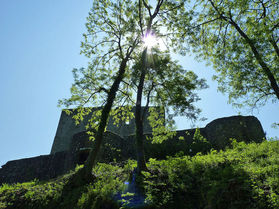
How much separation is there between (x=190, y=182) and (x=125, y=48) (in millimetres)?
7689

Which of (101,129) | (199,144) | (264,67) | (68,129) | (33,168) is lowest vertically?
(33,168)

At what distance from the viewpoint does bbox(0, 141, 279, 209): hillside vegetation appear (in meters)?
4.30

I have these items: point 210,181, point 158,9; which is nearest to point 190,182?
point 210,181

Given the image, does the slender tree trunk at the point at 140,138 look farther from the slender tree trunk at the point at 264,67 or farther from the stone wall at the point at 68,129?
the stone wall at the point at 68,129

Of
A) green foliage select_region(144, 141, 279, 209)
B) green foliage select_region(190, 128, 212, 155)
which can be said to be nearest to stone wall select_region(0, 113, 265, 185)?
green foliage select_region(190, 128, 212, 155)

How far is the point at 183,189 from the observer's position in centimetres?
539

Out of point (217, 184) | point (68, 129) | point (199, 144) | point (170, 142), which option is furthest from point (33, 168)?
point (217, 184)

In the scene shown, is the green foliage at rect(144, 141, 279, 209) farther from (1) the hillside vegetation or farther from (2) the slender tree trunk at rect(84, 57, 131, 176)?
(2) the slender tree trunk at rect(84, 57, 131, 176)

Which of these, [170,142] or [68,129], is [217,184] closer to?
[170,142]

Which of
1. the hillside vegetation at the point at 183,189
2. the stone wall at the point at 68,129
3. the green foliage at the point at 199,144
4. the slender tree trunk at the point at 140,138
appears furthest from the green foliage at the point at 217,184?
the stone wall at the point at 68,129

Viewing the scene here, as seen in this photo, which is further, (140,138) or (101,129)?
(101,129)

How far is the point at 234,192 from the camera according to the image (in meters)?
4.45

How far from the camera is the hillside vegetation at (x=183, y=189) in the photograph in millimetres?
4305

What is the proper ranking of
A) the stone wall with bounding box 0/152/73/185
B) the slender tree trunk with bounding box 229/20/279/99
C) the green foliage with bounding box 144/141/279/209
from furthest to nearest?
1. the stone wall with bounding box 0/152/73/185
2. the slender tree trunk with bounding box 229/20/279/99
3. the green foliage with bounding box 144/141/279/209
